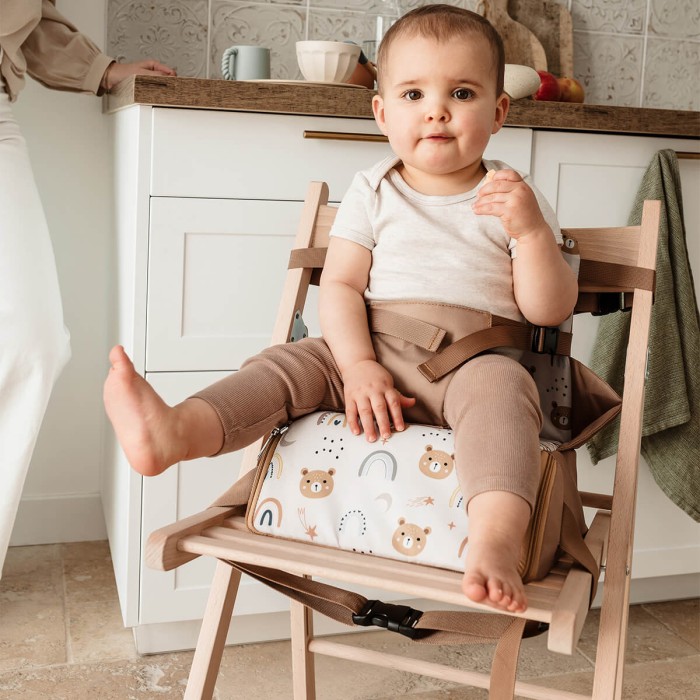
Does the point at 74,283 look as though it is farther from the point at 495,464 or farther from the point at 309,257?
the point at 495,464

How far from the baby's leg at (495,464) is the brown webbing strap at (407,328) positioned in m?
0.07

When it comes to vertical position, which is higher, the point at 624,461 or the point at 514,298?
the point at 514,298

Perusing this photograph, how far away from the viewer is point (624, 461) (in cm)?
104

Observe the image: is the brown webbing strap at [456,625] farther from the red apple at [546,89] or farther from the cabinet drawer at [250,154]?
the red apple at [546,89]

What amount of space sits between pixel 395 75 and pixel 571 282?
1.01ft

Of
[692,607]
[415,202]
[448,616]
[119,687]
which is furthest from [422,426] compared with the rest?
[692,607]

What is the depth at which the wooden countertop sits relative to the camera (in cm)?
137

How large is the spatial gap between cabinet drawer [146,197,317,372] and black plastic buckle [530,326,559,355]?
507 millimetres

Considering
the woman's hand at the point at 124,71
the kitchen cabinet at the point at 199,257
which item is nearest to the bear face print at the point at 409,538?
the kitchen cabinet at the point at 199,257

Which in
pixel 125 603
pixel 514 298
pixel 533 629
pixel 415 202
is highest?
pixel 415 202

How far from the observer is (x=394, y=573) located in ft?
2.76

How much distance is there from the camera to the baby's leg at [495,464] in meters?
0.76

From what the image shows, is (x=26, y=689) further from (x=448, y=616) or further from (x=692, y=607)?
(x=692, y=607)

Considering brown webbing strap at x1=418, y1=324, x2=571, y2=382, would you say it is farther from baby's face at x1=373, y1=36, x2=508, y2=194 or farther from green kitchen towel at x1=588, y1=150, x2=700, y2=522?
green kitchen towel at x1=588, y1=150, x2=700, y2=522
